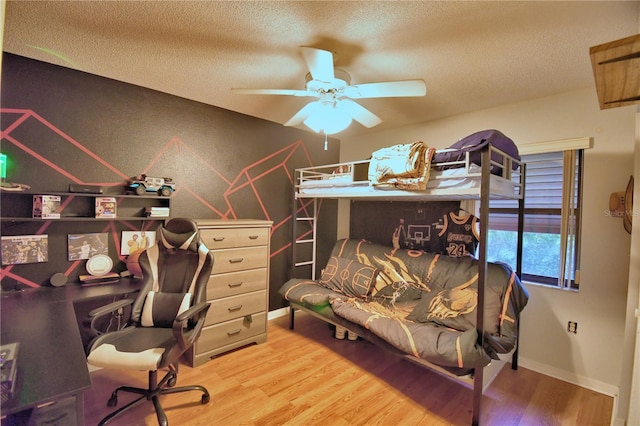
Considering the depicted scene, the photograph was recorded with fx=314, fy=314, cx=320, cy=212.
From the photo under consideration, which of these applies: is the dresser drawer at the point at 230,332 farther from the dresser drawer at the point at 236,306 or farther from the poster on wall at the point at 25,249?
the poster on wall at the point at 25,249

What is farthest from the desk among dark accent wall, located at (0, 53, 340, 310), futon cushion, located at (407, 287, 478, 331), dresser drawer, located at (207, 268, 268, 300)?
futon cushion, located at (407, 287, 478, 331)

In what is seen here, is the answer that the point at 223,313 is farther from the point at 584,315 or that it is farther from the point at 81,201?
the point at 584,315

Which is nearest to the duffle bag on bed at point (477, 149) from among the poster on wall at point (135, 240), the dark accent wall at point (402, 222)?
the dark accent wall at point (402, 222)

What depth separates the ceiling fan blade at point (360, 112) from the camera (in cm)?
223

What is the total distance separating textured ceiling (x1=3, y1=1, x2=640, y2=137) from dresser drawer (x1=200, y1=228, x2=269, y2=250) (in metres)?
1.25

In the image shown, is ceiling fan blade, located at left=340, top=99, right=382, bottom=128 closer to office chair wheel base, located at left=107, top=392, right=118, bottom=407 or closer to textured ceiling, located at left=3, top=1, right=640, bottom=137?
textured ceiling, located at left=3, top=1, right=640, bottom=137

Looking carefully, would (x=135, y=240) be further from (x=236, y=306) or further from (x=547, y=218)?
(x=547, y=218)

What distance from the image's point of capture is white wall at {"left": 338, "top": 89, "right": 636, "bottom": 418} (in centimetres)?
236

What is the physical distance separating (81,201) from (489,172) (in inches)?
119

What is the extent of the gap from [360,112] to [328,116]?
0.24m

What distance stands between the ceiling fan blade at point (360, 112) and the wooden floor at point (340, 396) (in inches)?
80.9

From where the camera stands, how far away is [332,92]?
7.00ft

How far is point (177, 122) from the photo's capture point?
2961 millimetres

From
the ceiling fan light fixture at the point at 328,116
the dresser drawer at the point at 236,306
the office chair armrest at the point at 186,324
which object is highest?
the ceiling fan light fixture at the point at 328,116
